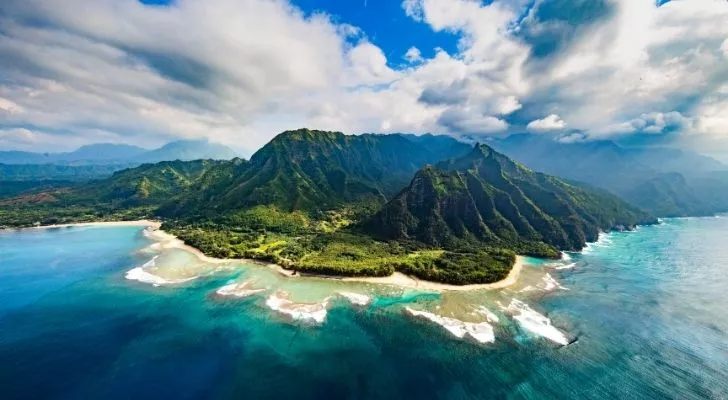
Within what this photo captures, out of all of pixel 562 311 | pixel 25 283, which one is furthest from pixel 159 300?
pixel 562 311

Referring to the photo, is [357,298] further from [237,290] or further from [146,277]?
[146,277]

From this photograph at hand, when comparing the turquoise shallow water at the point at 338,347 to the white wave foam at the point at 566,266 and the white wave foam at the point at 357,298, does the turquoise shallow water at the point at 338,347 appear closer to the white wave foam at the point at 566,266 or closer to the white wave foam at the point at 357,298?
the white wave foam at the point at 357,298

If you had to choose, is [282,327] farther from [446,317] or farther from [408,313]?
[446,317]

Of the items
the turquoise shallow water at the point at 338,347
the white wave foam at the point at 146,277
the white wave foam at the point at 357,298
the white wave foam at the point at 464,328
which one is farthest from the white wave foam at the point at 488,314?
the white wave foam at the point at 146,277

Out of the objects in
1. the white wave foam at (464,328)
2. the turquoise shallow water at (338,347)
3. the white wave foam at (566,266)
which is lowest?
the turquoise shallow water at (338,347)

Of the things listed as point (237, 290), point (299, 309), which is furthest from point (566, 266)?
point (237, 290)
